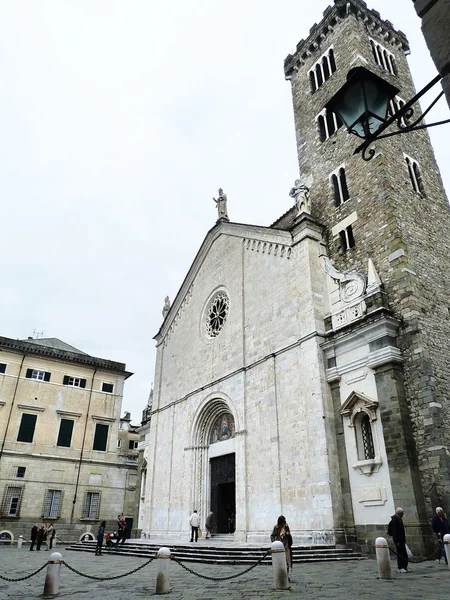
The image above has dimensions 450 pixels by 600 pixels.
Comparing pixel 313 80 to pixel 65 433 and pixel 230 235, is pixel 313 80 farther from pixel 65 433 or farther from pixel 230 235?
pixel 65 433

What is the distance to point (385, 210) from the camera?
15.7m

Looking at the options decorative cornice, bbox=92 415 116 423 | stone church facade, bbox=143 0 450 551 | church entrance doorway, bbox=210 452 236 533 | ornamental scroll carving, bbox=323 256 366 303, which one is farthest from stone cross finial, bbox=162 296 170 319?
ornamental scroll carving, bbox=323 256 366 303

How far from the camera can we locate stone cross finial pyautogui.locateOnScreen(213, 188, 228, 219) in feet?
77.5

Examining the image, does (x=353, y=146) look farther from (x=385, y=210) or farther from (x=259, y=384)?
(x=259, y=384)

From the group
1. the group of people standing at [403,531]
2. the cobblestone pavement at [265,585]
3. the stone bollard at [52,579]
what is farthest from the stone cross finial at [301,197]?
the stone bollard at [52,579]

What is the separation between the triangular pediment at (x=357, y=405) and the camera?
13039 millimetres

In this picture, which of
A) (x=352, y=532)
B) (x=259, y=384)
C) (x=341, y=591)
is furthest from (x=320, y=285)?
(x=341, y=591)

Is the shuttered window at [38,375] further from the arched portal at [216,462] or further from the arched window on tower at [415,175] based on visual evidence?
the arched window on tower at [415,175]

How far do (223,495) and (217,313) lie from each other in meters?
8.10

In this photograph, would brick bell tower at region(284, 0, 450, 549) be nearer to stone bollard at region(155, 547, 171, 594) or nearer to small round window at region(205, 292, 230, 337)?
small round window at region(205, 292, 230, 337)

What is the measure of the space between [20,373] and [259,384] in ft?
62.5

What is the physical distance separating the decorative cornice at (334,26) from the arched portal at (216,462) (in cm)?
1811

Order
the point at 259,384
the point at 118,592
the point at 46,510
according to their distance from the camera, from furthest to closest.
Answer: the point at 46,510 → the point at 259,384 → the point at 118,592

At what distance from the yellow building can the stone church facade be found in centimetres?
849
